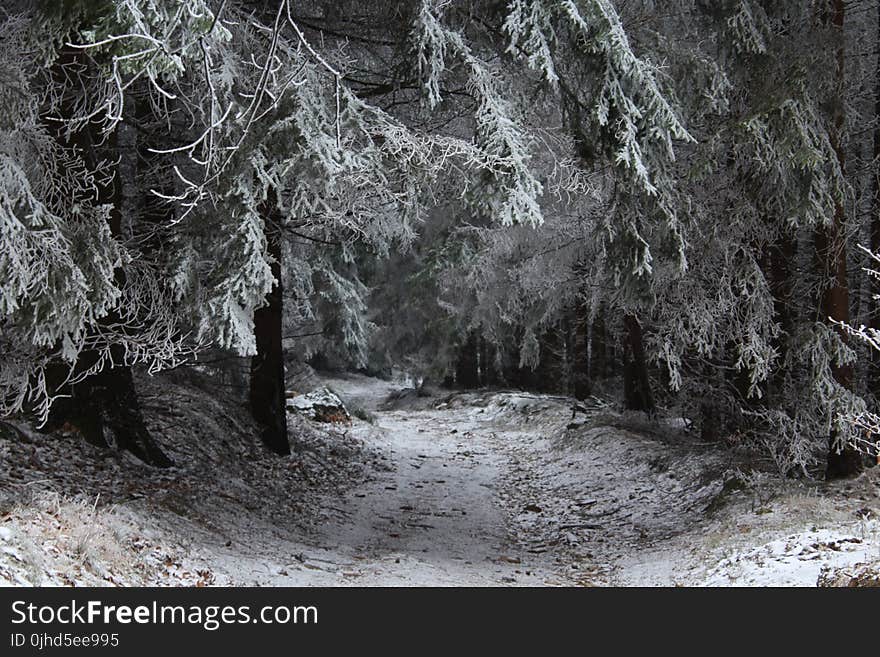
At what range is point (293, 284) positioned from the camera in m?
13.5

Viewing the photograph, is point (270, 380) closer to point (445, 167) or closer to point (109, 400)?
point (109, 400)

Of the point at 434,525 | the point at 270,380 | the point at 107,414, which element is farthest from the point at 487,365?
the point at 107,414

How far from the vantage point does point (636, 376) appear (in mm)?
15477

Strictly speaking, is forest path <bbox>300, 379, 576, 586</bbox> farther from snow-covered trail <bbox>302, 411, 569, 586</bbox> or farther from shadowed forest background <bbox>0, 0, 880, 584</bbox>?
shadowed forest background <bbox>0, 0, 880, 584</bbox>

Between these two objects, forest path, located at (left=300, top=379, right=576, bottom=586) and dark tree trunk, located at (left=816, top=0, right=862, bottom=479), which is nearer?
forest path, located at (left=300, top=379, right=576, bottom=586)

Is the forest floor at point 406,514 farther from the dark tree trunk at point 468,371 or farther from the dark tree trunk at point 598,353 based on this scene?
the dark tree trunk at point 468,371

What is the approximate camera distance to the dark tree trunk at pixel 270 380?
1203cm

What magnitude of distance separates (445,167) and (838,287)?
440 cm

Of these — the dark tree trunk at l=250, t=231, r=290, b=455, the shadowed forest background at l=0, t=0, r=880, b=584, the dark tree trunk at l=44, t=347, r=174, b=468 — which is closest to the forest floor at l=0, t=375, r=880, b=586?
the dark tree trunk at l=44, t=347, r=174, b=468

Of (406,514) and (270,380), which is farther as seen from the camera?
(270,380)

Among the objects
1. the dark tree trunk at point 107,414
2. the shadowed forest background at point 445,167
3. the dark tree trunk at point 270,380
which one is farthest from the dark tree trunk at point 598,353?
the dark tree trunk at point 107,414

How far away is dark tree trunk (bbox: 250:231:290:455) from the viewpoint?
12.0 metres

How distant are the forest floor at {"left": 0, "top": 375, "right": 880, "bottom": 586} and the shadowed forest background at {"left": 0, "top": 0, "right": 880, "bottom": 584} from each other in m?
0.52

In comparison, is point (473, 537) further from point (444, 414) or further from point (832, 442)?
point (444, 414)
